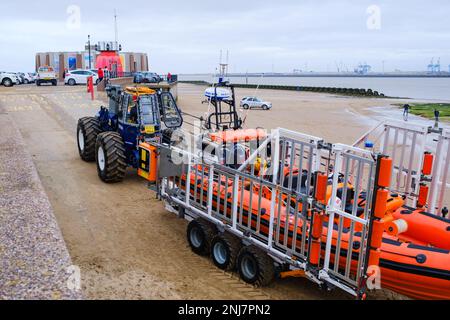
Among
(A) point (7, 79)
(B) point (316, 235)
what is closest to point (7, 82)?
(A) point (7, 79)

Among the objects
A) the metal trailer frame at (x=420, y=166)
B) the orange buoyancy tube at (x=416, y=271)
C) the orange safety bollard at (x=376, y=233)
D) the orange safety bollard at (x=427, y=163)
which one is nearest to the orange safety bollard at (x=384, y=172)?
the orange safety bollard at (x=376, y=233)

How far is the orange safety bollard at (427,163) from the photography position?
261 inches

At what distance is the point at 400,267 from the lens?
4.84 m

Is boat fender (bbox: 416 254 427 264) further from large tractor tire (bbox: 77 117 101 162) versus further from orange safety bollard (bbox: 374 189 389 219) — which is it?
large tractor tire (bbox: 77 117 101 162)

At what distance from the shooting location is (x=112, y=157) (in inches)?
368

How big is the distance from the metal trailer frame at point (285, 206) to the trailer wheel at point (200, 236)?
13 cm

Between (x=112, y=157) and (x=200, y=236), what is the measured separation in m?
3.73

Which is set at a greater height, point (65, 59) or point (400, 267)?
point (65, 59)

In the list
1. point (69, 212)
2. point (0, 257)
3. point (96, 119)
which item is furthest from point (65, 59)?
point (0, 257)

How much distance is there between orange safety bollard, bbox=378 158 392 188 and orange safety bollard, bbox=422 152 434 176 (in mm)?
2900

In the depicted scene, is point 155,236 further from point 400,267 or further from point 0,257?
point 400,267

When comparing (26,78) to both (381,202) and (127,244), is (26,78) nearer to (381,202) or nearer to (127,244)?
(127,244)

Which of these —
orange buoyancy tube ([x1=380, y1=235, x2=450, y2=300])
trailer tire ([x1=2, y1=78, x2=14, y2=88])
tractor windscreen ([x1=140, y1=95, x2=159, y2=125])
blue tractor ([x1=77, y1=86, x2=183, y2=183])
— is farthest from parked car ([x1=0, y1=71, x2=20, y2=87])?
orange buoyancy tube ([x1=380, y1=235, x2=450, y2=300])

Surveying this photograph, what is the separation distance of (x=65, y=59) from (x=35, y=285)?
47442 mm
